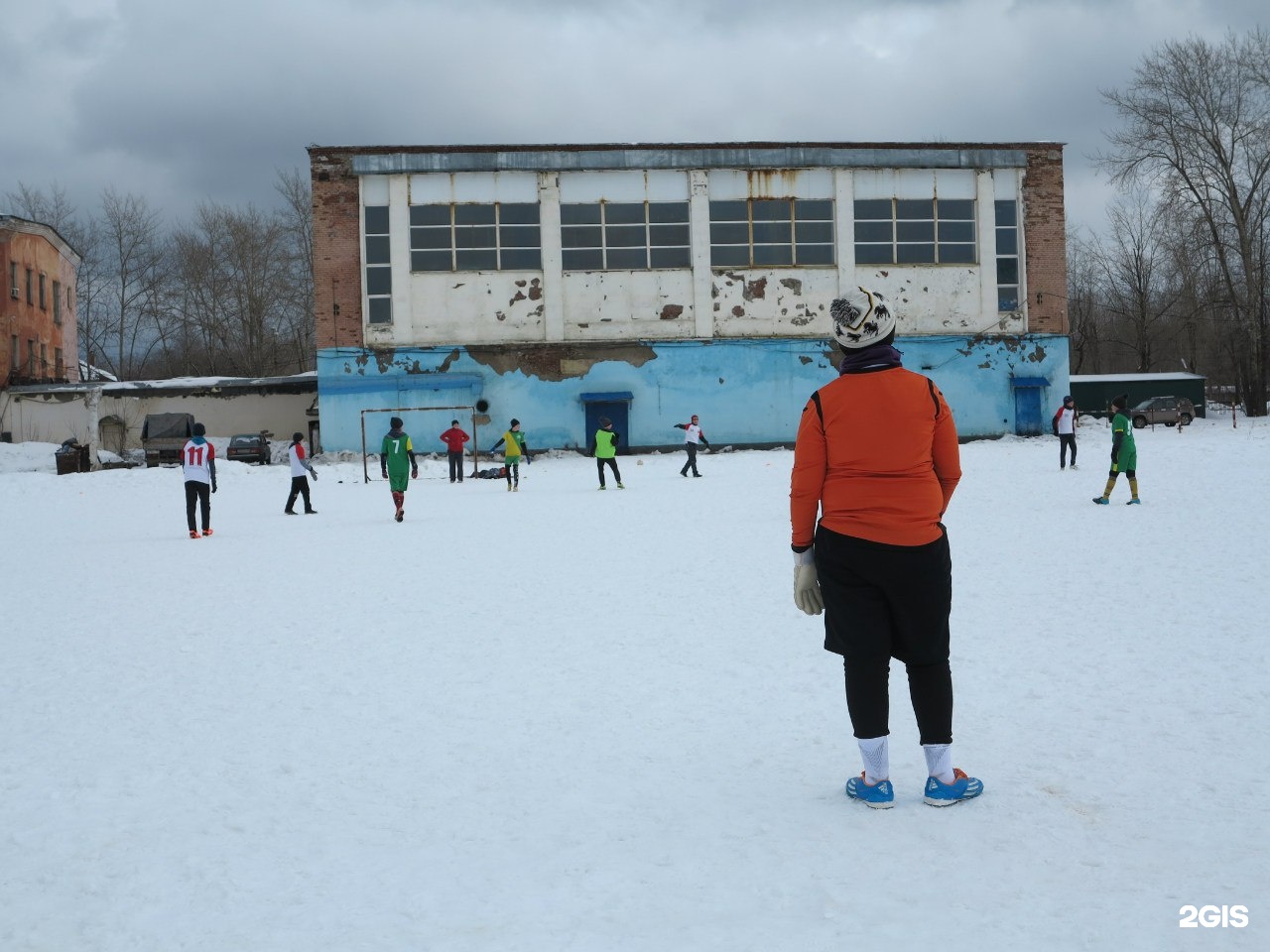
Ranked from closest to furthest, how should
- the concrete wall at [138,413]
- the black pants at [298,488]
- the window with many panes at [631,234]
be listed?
the black pants at [298,488], the window with many panes at [631,234], the concrete wall at [138,413]

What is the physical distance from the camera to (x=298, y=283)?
62375mm

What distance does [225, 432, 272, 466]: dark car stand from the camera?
40.9 m

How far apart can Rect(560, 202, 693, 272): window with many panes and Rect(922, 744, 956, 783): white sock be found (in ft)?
123

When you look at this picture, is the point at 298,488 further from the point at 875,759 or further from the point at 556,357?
the point at 556,357

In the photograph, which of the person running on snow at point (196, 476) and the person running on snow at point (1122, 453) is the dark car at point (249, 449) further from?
the person running on snow at point (1122, 453)

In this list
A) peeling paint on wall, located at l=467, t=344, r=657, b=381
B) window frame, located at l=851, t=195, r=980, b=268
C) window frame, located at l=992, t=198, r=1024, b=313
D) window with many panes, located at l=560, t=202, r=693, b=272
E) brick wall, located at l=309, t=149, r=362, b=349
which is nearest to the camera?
brick wall, located at l=309, t=149, r=362, b=349

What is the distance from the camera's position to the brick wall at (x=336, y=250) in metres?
40.0

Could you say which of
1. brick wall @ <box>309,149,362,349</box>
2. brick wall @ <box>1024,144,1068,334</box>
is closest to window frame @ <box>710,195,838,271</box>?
brick wall @ <box>1024,144,1068,334</box>

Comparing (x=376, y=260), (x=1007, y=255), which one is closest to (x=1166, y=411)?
(x=1007, y=255)

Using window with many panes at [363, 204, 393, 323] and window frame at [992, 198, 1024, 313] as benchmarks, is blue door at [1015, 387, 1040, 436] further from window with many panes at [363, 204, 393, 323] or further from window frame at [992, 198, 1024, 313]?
window with many panes at [363, 204, 393, 323]

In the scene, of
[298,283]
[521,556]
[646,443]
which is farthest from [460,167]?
[521,556]

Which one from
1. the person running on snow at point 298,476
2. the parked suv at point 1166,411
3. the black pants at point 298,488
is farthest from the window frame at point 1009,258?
the black pants at point 298,488

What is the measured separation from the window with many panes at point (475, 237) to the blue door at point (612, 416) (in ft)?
17.3

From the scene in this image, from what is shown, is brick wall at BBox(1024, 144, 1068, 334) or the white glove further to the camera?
brick wall at BBox(1024, 144, 1068, 334)
